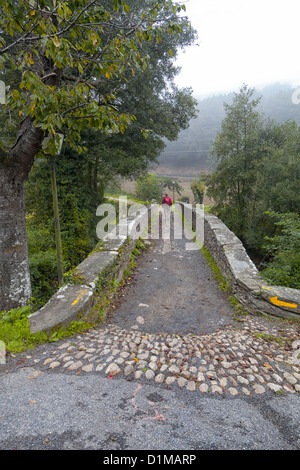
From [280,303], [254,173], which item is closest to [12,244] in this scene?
[280,303]

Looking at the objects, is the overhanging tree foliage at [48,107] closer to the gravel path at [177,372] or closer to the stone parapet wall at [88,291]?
the stone parapet wall at [88,291]

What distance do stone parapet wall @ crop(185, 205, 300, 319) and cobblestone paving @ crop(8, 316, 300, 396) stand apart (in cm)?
68

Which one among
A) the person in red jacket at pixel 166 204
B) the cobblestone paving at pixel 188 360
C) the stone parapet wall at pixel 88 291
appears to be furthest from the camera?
the person in red jacket at pixel 166 204

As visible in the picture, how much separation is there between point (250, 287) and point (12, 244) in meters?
4.40

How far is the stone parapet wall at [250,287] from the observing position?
430 cm

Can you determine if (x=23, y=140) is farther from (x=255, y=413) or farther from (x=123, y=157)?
(x=123, y=157)

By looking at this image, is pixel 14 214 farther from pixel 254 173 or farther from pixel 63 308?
pixel 254 173

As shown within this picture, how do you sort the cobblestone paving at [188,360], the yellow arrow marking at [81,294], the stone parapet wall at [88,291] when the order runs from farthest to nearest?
the yellow arrow marking at [81,294], the stone parapet wall at [88,291], the cobblestone paving at [188,360]

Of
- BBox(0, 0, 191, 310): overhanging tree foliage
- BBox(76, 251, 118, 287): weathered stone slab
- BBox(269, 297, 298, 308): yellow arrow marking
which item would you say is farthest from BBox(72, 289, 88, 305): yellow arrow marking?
BBox(269, 297, 298, 308): yellow arrow marking

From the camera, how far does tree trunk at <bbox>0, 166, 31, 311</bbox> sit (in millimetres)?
3953

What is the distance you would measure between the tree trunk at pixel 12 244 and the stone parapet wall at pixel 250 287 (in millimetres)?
4200

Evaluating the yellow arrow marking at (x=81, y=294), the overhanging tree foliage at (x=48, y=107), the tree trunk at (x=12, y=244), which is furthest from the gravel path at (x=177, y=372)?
the overhanging tree foliage at (x=48, y=107)

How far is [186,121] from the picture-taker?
11219mm
